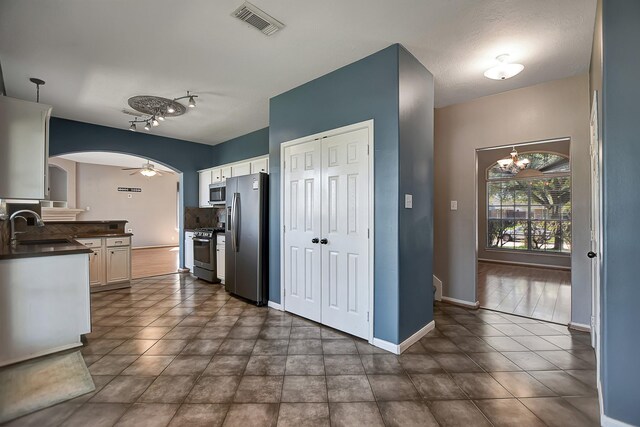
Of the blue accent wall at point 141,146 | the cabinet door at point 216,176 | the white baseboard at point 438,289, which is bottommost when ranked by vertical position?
the white baseboard at point 438,289

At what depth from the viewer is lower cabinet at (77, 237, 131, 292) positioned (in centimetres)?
459

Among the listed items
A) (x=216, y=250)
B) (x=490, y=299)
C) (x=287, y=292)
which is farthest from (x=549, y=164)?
(x=216, y=250)

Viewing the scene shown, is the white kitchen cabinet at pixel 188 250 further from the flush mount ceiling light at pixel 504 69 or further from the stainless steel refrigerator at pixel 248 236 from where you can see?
the flush mount ceiling light at pixel 504 69

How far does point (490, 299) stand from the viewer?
4191mm

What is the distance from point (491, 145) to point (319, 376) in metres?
3.43

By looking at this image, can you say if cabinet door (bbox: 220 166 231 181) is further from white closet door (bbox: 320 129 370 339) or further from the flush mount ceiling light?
the flush mount ceiling light

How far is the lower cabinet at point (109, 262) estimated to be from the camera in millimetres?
4594

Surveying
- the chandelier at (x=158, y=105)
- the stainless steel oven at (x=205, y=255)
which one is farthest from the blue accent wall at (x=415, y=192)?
the stainless steel oven at (x=205, y=255)

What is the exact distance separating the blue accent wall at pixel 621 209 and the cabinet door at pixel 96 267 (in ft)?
19.4

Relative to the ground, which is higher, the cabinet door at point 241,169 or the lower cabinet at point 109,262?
the cabinet door at point 241,169

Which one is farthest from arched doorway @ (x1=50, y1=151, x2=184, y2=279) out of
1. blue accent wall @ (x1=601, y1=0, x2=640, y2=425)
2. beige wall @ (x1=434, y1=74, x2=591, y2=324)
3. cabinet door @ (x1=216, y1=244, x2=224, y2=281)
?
blue accent wall @ (x1=601, y1=0, x2=640, y2=425)

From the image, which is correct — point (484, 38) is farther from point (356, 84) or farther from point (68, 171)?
point (68, 171)

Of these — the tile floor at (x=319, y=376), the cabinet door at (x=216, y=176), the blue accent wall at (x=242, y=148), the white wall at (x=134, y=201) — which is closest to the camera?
the tile floor at (x=319, y=376)

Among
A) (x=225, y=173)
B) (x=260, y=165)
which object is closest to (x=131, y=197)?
(x=225, y=173)
